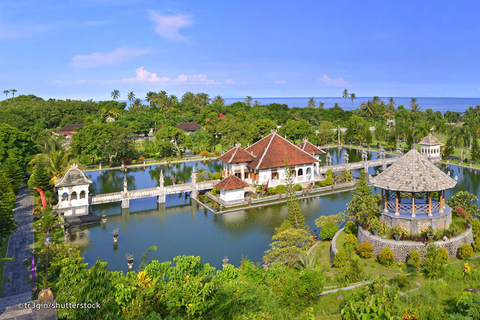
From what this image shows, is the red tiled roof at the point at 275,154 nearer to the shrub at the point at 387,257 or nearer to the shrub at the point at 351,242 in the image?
the shrub at the point at 351,242

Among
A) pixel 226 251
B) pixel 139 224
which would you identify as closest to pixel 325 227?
pixel 226 251

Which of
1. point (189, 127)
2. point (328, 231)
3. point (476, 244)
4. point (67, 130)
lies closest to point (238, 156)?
point (328, 231)

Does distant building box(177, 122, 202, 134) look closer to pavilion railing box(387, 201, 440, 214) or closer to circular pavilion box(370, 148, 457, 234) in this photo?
circular pavilion box(370, 148, 457, 234)

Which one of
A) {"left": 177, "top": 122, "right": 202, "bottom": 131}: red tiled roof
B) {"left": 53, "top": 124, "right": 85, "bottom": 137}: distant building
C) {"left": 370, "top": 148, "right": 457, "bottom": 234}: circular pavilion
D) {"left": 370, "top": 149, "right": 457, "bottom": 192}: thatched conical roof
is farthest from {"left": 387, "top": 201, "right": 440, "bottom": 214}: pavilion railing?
{"left": 53, "top": 124, "right": 85, "bottom": 137}: distant building

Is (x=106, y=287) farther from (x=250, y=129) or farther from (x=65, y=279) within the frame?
(x=250, y=129)

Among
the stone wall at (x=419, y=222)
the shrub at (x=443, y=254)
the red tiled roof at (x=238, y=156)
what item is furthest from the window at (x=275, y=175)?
the shrub at (x=443, y=254)

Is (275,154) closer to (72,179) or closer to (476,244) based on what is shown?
(72,179)
